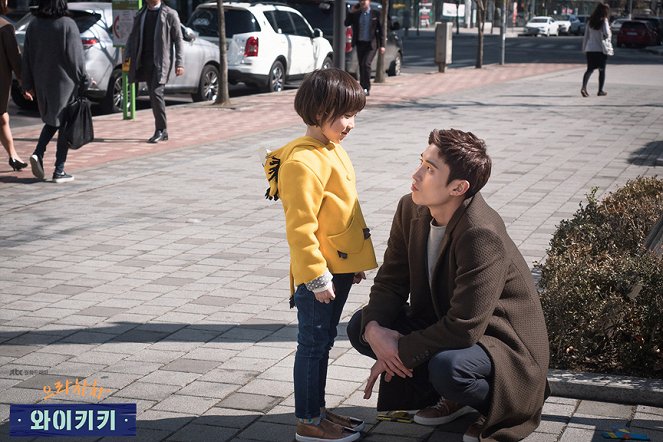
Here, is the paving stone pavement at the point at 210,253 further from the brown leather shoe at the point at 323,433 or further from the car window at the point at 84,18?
the car window at the point at 84,18

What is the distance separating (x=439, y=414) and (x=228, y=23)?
15682 millimetres

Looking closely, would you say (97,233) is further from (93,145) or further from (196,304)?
(93,145)

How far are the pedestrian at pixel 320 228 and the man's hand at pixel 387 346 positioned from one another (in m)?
0.18

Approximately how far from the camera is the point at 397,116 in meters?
15.8

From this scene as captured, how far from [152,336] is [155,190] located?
431 cm

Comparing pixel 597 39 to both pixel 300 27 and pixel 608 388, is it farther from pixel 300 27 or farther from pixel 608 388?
pixel 608 388

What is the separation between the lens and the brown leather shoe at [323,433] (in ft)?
13.0

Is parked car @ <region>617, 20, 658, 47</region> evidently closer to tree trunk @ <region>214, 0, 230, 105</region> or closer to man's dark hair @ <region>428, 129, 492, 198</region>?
tree trunk @ <region>214, 0, 230, 105</region>

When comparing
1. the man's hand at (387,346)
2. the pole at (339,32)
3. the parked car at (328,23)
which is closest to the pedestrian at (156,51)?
the pole at (339,32)

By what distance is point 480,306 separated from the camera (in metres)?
3.69

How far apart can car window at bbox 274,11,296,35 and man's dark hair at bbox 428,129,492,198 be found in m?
16.4

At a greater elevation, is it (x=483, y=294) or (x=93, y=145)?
(x=483, y=294)

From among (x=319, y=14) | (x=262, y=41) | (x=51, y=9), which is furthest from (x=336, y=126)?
(x=319, y=14)

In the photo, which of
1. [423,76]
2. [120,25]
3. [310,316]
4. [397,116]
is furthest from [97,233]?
[423,76]
